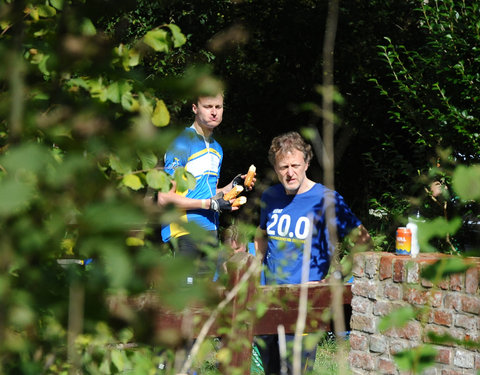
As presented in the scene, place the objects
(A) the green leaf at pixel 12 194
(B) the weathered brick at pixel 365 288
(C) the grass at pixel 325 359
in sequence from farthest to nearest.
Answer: (C) the grass at pixel 325 359
(B) the weathered brick at pixel 365 288
(A) the green leaf at pixel 12 194

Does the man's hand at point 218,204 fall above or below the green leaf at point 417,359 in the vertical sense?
above

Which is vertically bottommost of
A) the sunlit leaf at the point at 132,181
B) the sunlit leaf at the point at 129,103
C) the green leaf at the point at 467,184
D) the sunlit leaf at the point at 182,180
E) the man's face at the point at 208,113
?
the green leaf at the point at 467,184

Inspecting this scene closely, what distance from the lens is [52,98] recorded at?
104 centimetres

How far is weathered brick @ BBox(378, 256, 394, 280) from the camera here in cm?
416

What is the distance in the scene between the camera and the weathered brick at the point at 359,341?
4.23m

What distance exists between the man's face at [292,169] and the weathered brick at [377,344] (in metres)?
0.94

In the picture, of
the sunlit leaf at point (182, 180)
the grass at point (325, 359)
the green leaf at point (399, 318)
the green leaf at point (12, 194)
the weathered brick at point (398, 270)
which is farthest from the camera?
the grass at point (325, 359)

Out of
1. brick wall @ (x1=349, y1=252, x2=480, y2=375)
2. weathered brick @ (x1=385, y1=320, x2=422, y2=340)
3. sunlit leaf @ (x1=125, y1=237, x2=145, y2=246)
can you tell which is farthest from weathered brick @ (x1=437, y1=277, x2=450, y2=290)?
sunlit leaf @ (x1=125, y1=237, x2=145, y2=246)

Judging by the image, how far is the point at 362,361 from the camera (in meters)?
4.23

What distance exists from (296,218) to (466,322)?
3.40 feet

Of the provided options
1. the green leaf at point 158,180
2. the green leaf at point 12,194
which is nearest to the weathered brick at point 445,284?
the green leaf at point 158,180

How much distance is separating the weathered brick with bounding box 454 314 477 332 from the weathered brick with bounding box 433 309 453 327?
4 centimetres

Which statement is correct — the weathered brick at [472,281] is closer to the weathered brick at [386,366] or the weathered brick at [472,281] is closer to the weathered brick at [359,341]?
the weathered brick at [386,366]

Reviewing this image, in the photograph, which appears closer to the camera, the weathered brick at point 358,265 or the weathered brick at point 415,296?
the weathered brick at point 415,296
